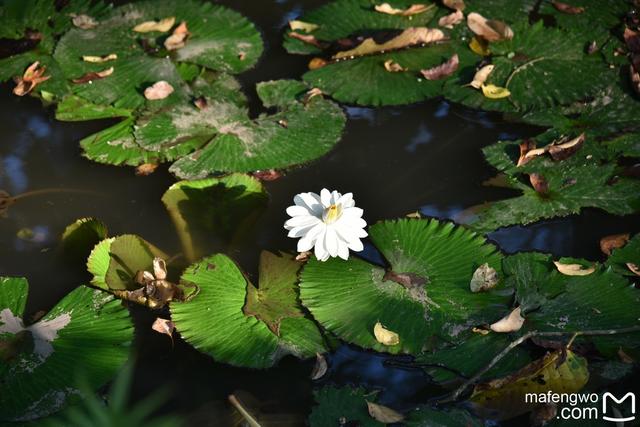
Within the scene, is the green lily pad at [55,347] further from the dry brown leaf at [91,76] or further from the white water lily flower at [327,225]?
the dry brown leaf at [91,76]

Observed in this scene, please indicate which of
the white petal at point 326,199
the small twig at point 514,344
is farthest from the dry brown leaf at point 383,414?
the white petal at point 326,199

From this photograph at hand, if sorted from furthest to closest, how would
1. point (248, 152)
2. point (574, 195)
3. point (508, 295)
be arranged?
1. point (248, 152)
2. point (574, 195)
3. point (508, 295)

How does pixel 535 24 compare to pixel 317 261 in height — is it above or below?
above

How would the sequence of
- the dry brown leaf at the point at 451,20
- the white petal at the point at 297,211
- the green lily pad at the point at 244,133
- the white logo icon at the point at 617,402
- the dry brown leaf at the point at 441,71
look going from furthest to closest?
1. the dry brown leaf at the point at 451,20
2. the dry brown leaf at the point at 441,71
3. the green lily pad at the point at 244,133
4. the white petal at the point at 297,211
5. the white logo icon at the point at 617,402

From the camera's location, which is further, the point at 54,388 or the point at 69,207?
the point at 69,207

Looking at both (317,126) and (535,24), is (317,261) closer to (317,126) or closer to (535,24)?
(317,126)

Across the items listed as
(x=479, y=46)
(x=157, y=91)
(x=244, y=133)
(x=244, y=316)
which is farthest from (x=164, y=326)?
(x=479, y=46)

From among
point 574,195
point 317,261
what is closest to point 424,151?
point 574,195

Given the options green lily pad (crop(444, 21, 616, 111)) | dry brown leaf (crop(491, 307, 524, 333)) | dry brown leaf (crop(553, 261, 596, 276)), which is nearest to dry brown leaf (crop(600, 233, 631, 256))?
dry brown leaf (crop(553, 261, 596, 276))
